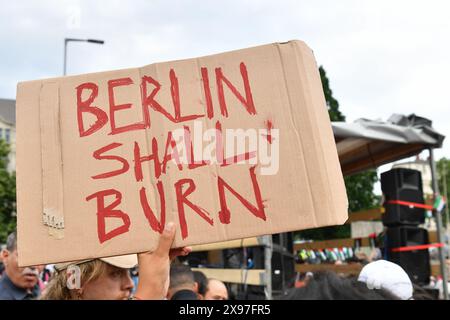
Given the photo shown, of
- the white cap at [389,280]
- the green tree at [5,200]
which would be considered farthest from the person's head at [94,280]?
the green tree at [5,200]

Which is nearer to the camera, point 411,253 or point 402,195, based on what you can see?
point 411,253

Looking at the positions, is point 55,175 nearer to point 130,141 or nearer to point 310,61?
point 130,141

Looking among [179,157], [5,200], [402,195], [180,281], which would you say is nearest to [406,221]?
[402,195]

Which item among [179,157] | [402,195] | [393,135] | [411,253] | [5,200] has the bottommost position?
[411,253]

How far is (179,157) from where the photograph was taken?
4.99 ft

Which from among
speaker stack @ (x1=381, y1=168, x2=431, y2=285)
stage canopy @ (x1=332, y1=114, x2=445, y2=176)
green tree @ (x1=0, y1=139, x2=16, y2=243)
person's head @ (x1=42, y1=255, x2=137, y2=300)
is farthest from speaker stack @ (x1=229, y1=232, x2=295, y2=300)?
green tree @ (x1=0, y1=139, x2=16, y2=243)

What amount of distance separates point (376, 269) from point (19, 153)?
1.56m

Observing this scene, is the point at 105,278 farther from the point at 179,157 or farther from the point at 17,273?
the point at 17,273

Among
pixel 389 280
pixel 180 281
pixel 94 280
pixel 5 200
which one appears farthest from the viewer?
pixel 5 200

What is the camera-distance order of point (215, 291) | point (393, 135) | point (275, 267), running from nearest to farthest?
point (215, 291)
point (393, 135)
point (275, 267)

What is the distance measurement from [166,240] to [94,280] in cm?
66

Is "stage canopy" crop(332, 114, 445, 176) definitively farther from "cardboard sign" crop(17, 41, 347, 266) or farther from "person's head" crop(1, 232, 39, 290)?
"cardboard sign" crop(17, 41, 347, 266)

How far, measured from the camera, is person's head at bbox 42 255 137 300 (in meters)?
2.00

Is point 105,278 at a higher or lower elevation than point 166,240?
lower
